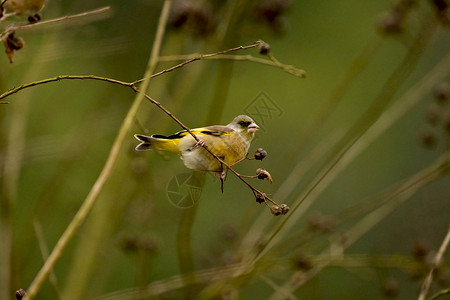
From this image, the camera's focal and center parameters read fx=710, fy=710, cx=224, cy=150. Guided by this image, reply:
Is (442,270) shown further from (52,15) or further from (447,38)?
(447,38)

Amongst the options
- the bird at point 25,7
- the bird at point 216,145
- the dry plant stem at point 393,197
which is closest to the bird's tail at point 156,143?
the bird at point 216,145

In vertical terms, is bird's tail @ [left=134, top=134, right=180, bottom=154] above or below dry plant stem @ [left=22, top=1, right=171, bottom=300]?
above

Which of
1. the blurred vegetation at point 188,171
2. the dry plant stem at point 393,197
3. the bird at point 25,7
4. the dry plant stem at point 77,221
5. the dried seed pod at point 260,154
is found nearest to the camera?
the dried seed pod at point 260,154

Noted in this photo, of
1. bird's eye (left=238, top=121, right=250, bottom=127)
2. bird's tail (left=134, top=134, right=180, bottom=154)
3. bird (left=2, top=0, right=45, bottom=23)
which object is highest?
bird's eye (left=238, top=121, right=250, bottom=127)

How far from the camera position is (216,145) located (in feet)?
3.20

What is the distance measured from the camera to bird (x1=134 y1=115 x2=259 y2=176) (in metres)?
0.93

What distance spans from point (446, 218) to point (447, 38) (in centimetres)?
258

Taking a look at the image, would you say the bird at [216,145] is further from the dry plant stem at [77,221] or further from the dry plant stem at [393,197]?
the dry plant stem at [393,197]

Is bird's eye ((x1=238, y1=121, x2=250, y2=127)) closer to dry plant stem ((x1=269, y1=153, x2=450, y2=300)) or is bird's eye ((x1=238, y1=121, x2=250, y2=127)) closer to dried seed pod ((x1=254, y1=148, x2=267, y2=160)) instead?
dried seed pod ((x1=254, y1=148, x2=267, y2=160))

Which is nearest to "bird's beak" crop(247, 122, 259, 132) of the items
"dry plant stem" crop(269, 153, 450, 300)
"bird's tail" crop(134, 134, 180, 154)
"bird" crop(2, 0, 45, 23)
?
"bird's tail" crop(134, 134, 180, 154)

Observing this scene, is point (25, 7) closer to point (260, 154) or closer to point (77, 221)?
point (77, 221)

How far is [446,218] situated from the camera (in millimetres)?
4152

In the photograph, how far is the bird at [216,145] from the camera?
93 centimetres

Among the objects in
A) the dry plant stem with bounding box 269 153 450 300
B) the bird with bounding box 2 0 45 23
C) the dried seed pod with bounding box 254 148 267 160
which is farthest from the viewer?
the dry plant stem with bounding box 269 153 450 300
